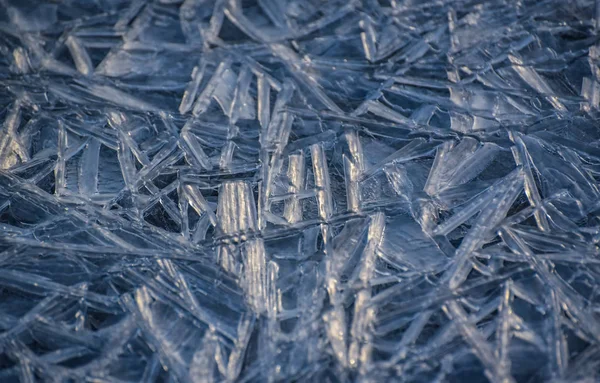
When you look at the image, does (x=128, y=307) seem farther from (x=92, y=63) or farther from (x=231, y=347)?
(x=92, y=63)

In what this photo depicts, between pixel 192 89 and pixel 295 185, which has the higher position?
pixel 192 89

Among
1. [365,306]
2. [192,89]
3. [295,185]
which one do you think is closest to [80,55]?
[192,89]

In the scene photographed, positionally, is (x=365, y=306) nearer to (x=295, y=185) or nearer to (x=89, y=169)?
→ (x=295, y=185)

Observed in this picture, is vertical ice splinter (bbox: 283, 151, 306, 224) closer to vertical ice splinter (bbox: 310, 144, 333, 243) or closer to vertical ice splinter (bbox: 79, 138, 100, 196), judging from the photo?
vertical ice splinter (bbox: 310, 144, 333, 243)

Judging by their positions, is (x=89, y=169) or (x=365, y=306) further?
(x=89, y=169)

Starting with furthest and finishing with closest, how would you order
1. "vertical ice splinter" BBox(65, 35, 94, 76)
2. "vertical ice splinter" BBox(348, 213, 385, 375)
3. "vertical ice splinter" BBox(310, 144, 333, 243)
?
"vertical ice splinter" BBox(65, 35, 94, 76)
"vertical ice splinter" BBox(310, 144, 333, 243)
"vertical ice splinter" BBox(348, 213, 385, 375)

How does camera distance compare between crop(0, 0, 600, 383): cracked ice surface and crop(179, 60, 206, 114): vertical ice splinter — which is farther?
crop(179, 60, 206, 114): vertical ice splinter

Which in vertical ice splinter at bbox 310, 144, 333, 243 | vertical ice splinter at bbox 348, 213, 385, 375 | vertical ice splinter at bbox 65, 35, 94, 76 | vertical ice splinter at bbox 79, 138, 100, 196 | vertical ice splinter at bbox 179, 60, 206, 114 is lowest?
vertical ice splinter at bbox 348, 213, 385, 375

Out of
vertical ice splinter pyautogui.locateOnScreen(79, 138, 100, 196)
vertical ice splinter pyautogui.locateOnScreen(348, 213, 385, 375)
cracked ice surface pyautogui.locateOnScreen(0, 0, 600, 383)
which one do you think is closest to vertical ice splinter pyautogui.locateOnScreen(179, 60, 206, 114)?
Answer: cracked ice surface pyautogui.locateOnScreen(0, 0, 600, 383)
